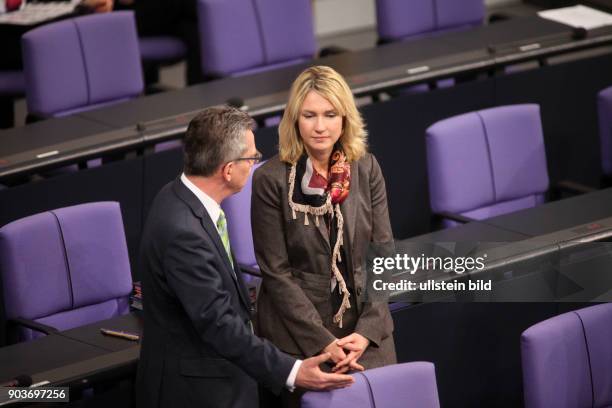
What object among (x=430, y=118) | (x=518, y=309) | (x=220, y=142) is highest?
(x=220, y=142)

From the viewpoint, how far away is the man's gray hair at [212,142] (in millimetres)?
3014

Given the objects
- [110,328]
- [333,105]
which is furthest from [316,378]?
[110,328]

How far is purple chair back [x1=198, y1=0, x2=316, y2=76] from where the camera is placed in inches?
231

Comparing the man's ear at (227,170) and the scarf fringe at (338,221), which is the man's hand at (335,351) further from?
the man's ear at (227,170)

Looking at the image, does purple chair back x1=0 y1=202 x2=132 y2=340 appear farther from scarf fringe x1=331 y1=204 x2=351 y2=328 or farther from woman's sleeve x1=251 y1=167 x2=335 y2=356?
scarf fringe x1=331 y1=204 x2=351 y2=328

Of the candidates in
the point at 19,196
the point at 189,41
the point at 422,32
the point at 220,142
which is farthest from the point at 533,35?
the point at 220,142

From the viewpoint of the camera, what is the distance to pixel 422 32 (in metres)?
6.55

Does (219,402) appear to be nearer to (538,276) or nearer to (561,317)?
(561,317)

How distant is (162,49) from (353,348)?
3771 mm

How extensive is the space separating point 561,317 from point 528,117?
173 centimetres

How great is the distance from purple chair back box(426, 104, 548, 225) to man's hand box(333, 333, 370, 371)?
1598mm

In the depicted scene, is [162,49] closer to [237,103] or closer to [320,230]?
[237,103]

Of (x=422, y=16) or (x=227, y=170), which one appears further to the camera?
(x=422, y=16)

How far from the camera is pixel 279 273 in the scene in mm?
3361
